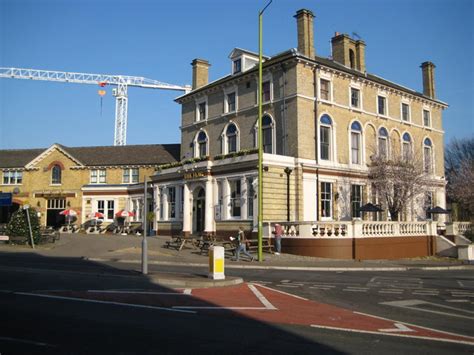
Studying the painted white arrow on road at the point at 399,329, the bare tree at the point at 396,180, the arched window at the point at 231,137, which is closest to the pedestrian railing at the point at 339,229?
the bare tree at the point at 396,180

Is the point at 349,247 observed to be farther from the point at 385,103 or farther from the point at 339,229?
the point at 385,103

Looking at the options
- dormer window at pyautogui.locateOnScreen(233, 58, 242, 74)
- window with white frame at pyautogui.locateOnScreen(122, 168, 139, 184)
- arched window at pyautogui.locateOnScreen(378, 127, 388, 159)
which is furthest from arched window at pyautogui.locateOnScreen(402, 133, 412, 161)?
window with white frame at pyautogui.locateOnScreen(122, 168, 139, 184)

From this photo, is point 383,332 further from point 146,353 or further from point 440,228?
point 440,228

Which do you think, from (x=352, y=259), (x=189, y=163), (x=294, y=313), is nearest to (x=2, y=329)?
(x=294, y=313)

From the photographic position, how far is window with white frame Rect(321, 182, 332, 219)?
3259 centimetres

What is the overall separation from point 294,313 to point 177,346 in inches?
140

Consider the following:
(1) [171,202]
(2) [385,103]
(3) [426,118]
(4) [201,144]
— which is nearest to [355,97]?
(2) [385,103]

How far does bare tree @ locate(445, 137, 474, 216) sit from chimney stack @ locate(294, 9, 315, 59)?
2287 cm

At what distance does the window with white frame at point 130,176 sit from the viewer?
48.0 metres

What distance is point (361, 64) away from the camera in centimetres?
3797

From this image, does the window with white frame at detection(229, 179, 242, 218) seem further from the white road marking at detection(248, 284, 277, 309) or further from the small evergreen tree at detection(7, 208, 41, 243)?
the white road marking at detection(248, 284, 277, 309)

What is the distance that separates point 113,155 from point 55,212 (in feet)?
27.6

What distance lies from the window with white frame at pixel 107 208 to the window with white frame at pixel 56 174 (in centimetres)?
532

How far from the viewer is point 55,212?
49344 millimetres
